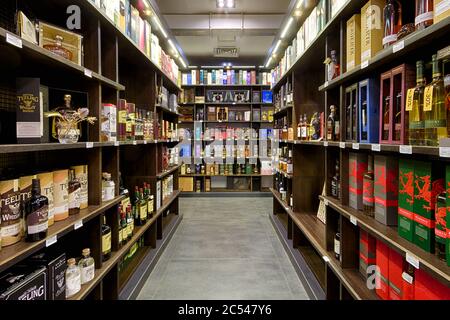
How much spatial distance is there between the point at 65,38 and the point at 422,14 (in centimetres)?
181

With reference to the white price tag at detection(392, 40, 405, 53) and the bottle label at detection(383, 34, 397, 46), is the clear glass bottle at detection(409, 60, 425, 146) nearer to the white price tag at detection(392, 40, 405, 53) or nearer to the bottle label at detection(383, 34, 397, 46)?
the white price tag at detection(392, 40, 405, 53)

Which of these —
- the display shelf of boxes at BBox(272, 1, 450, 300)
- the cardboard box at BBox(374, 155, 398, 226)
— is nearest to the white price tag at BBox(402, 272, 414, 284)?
the display shelf of boxes at BBox(272, 1, 450, 300)

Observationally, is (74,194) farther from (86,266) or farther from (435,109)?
(435,109)

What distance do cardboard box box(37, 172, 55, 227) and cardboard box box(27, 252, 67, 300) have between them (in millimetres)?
180

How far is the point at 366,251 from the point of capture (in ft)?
6.57

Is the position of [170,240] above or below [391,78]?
below

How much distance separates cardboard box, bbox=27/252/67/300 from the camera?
161cm

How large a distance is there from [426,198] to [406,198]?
0.54 ft

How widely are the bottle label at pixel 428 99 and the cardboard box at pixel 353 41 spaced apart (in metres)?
0.76

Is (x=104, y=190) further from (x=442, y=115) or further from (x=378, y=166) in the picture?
(x=442, y=115)

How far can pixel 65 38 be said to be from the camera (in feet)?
6.19

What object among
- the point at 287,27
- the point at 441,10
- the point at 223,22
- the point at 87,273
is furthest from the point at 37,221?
the point at 223,22

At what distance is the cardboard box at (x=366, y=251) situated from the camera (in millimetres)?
1958
